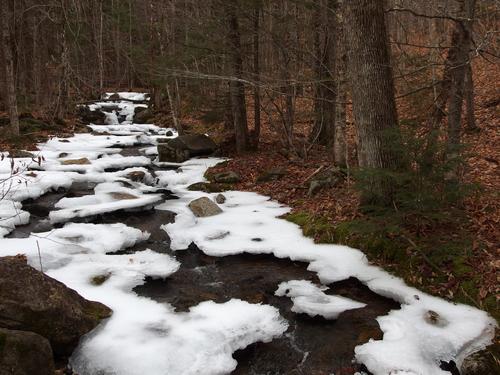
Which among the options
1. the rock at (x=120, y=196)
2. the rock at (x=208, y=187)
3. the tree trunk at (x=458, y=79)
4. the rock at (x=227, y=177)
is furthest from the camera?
the rock at (x=227, y=177)

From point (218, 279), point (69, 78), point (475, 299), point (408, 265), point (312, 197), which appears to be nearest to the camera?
point (69, 78)

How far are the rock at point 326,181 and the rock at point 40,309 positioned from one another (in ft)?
18.5

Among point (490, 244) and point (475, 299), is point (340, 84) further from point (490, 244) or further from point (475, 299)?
point (475, 299)

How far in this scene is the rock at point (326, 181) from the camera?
361 inches

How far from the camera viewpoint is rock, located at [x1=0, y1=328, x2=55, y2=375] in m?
3.55

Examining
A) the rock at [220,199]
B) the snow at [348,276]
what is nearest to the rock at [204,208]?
the snow at [348,276]

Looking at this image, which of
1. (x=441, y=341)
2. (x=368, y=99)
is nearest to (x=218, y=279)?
(x=441, y=341)

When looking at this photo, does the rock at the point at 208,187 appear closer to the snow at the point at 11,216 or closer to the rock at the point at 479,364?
the snow at the point at 11,216

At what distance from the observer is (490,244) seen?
18.8ft

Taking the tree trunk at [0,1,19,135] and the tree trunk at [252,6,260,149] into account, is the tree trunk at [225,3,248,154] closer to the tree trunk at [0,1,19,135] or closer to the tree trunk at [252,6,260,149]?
the tree trunk at [252,6,260,149]

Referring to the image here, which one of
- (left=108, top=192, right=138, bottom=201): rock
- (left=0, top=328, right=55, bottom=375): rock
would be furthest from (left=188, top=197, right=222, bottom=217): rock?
(left=0, top=328, right=55, bottom=375): rock

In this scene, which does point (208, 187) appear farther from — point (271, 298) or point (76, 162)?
point (271, 298)

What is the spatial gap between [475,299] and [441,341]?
0.90 metres

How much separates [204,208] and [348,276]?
384cm
